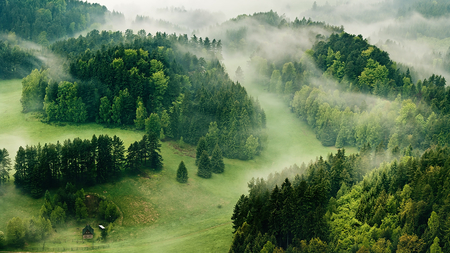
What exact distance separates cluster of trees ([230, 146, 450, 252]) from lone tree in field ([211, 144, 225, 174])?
35.5 m

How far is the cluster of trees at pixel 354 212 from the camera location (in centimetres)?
8988

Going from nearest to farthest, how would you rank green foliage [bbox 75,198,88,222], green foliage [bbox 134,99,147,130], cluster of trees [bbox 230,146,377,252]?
cluster of trees [bbox 230,146,377,252] → green foliage [bbox 75,198,88,222] → green foliage [bbox 134,99,147,130]

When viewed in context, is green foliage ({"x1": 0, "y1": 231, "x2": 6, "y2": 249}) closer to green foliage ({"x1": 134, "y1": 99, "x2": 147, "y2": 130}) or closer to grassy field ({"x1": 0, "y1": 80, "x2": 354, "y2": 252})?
grassy field ({"x1": 0, "y1": 80, "x2": 354, "y2": 252})

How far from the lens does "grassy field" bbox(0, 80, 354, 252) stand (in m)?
106

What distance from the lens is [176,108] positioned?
158m

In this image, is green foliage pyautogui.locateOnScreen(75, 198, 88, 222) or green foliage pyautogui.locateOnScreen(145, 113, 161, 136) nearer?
green foliage pyautogui.locateOnScreen(75, 198, 88, 222)

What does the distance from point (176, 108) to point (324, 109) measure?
174 feet

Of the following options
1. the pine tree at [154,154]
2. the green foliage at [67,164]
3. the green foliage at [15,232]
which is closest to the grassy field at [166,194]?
the pine tree at [154,154]

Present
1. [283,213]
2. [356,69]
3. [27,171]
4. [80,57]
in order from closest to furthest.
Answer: [283,213] < [27,171] < [80,57] < [356,69]

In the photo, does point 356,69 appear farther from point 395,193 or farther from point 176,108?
point 395,193

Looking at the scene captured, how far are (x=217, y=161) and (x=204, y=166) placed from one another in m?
5.73

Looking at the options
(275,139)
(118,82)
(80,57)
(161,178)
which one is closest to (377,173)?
(161,178)

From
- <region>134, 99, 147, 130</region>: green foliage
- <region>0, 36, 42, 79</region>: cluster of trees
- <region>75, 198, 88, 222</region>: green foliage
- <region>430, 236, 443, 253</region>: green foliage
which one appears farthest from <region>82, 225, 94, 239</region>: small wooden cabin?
<region>0, 36, 42, 79</region>: cluster of trees

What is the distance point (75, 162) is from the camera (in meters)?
121
